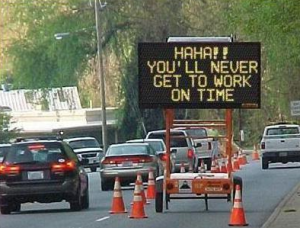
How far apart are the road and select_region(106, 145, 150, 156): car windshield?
3.99ft

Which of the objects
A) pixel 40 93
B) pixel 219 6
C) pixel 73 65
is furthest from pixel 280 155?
pixel 40 93

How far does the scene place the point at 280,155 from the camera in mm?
48406

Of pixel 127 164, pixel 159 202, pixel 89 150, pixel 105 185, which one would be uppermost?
pixel 127 164

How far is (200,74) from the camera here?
24.2 meters

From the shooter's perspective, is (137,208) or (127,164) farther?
(127,164)

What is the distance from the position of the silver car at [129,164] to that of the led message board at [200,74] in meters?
11.1

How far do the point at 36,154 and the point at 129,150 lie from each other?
32.2 ft

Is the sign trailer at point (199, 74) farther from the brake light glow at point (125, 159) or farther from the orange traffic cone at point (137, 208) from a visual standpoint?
the brake light glow at point (125, 159)

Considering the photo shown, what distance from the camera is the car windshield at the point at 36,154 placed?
86.6 ft

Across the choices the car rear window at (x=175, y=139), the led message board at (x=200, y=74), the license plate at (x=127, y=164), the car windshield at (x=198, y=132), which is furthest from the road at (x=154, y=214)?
the car windshield at (x=198, y=132)

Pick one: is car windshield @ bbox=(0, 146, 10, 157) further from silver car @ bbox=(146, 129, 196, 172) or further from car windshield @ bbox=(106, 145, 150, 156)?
silver car @ bbox=(146, 129, 196, 172)

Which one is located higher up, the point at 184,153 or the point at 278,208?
the point at 184,153

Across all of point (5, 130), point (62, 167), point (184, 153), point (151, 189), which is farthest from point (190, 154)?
point (5, 130)

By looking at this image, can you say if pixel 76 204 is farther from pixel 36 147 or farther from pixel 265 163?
pixel 265 163
